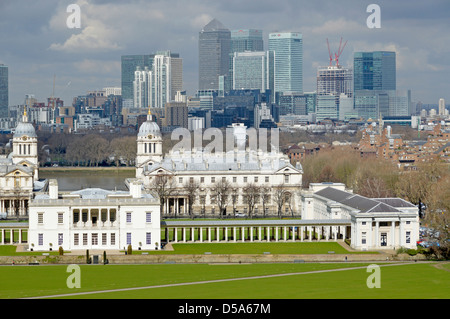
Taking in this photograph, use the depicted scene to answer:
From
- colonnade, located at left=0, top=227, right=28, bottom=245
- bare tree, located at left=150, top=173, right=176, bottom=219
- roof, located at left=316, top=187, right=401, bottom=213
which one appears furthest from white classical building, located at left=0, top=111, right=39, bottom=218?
roof, located at left=316, top=187, right=401, bottom=213

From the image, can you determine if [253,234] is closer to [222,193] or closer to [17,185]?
[222,193]

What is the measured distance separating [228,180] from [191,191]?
4427 millimetres

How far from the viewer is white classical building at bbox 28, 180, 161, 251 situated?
6162 centimetres

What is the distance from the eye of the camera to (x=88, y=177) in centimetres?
12506

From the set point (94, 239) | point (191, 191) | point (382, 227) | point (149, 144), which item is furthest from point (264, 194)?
point (94, 239)

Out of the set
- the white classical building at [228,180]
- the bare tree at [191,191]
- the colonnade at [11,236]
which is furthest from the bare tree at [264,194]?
the colonnade at [11,236]

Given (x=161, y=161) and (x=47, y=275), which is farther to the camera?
(x=161, y=161)

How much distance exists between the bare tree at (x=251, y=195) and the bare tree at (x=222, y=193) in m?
1.40
